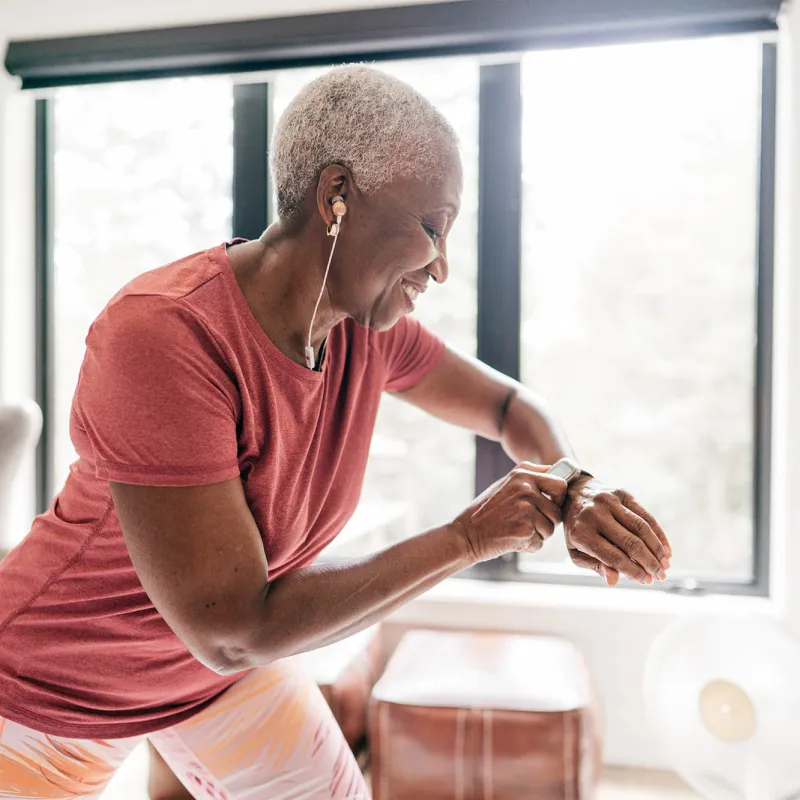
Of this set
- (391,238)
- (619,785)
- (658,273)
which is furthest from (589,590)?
(391,238)

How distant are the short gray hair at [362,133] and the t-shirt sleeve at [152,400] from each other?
25 centimetres

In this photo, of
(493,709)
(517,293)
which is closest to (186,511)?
(493,709)

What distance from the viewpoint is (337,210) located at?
0.89 m

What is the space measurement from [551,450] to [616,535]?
13.4 inches

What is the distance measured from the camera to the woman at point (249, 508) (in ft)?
2.53

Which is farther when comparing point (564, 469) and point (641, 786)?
point (641, 786)

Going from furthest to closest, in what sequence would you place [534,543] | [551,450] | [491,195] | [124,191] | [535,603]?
[124,191] < [491,195] < [535,603] < [551,450] < [534,543]

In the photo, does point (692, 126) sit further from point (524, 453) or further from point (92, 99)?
point (92, 99)

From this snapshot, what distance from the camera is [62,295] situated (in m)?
2.66

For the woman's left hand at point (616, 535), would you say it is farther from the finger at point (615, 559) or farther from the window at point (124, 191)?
the window at point (124, 191)

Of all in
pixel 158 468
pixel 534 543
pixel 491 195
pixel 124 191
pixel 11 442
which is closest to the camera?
pixel 158 468

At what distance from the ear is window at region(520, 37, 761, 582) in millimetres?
1461

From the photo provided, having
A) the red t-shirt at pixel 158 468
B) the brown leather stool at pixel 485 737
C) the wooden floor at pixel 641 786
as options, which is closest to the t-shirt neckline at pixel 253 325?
the red t-shirt at pixel 158 468

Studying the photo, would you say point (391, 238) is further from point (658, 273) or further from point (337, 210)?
point (658, 273)
